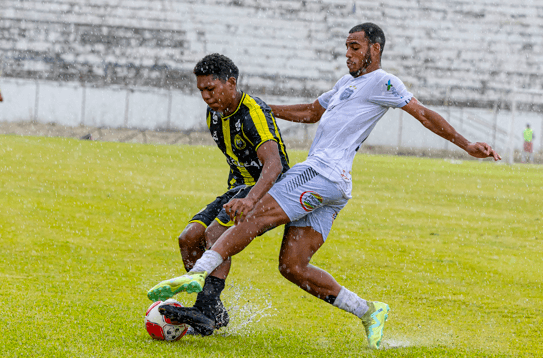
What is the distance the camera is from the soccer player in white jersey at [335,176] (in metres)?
3.83

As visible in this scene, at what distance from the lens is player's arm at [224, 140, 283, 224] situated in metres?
3.61

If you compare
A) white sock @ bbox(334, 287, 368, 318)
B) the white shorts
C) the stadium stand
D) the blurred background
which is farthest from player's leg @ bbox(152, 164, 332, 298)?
the stadium stand

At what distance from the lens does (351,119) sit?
4090mm

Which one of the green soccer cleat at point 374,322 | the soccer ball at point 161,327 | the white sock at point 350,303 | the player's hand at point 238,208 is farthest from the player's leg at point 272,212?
the green soccer cleat at point 374,322

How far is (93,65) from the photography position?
2664 centimetres

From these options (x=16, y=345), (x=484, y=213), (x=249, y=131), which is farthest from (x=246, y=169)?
(x=484, y=213)

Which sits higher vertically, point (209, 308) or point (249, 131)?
point (249, 131)

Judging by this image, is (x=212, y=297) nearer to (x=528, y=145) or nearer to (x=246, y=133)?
(x=246, y=133)

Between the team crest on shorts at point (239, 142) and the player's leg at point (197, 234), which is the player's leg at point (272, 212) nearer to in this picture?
the team crest on shorts at point (239, 142)

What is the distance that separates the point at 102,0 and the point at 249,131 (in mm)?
26415

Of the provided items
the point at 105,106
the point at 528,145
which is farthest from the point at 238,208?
the point at 528,145

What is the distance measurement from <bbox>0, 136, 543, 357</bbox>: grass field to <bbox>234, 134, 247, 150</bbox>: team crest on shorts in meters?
1.13

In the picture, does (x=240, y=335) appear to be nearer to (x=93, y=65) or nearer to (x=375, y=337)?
(x=375, y=337)

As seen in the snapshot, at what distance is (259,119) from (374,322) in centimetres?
139
